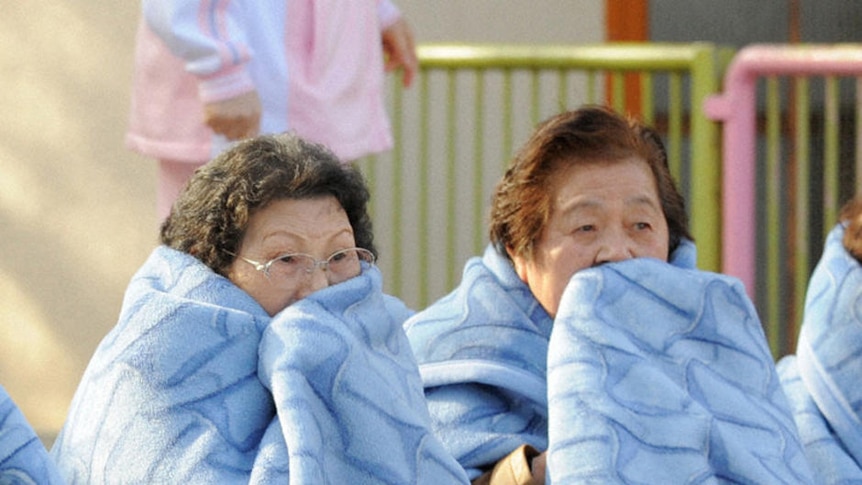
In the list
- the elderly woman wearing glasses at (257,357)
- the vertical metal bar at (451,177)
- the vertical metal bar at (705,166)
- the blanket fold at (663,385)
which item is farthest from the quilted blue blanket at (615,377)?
the vertical metal bar at (451,177)

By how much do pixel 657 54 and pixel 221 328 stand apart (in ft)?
8.94

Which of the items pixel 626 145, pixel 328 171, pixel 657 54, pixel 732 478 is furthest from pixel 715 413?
pixel 657 54

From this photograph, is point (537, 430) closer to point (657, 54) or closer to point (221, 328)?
point (221, 328)

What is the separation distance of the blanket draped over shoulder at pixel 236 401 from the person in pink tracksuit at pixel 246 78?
1236mm

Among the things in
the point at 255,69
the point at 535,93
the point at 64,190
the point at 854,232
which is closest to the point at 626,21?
the point at 535,93

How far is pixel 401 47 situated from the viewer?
→ 16.2ft

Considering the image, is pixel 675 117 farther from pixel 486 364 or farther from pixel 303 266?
pixel 303 266

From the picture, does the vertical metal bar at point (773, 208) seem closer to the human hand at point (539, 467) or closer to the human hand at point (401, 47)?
the human hand at point (401, 47)

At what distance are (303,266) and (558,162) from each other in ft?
2.10

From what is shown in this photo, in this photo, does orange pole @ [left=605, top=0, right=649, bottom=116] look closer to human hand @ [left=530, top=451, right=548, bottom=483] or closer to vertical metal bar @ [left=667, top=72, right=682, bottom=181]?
vertical metal bar @ [left=667, top=72, right=682, bottom=181]

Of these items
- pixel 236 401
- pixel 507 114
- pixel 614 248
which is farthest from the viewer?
pixel 507 114

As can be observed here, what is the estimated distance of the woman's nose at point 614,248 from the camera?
11.0 feet

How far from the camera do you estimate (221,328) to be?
2900mm

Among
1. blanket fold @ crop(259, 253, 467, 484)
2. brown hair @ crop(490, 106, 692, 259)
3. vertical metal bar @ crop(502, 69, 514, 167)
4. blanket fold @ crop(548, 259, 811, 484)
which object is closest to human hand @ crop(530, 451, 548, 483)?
blanket fold @ crop(548, 259, 811, 484)
